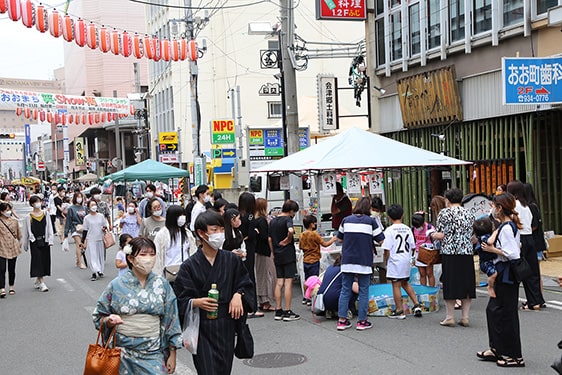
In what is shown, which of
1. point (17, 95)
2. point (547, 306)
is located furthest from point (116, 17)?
point (547, 306)

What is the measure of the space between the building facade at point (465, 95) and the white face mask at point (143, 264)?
430 inches

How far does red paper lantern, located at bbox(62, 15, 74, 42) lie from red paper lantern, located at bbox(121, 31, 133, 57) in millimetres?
2663

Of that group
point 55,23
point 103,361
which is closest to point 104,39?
point 55,23

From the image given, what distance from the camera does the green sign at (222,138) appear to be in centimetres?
2842

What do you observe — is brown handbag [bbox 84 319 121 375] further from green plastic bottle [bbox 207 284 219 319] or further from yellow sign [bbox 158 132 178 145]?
yellow sign [bbox 158 132 178 145]

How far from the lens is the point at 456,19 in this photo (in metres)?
18.3

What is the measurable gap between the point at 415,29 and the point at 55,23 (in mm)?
10218

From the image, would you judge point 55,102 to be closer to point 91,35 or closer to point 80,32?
point 91,35

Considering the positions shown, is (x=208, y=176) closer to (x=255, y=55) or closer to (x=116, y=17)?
(x=255, y=55)

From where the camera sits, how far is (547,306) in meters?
10.2

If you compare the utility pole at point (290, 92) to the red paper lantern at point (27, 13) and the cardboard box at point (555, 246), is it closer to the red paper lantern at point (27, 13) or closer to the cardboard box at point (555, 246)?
the red paper lantern at point (27, 13)

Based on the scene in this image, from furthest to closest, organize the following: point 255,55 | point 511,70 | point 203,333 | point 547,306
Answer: point 255,55
point 511,70
point 547,306
point 203,333

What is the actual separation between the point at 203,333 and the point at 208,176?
Result: 2566 centimetres

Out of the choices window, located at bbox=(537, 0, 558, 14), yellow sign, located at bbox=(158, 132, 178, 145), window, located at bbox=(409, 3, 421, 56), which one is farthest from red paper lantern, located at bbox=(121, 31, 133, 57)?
yellow sign, located at bbox=(158, 132, 178, 145)
